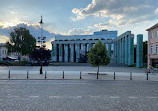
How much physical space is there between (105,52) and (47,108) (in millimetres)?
19627

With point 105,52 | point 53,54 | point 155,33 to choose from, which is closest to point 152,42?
point 155,33

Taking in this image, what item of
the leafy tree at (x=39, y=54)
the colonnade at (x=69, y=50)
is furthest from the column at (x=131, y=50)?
the colonnade at (x=69, y=50)

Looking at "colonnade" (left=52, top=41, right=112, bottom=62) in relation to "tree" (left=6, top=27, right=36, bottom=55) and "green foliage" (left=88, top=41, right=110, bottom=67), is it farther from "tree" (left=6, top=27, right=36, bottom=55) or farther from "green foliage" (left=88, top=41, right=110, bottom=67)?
"green foliage" (left=88, top=41, right=110, bottom=67)

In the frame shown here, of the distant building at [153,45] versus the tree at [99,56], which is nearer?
the tree at [99,56]

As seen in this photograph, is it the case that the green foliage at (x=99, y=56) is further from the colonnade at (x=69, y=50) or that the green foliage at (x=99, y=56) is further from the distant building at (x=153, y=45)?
the colonnade at (x=69, y=50)

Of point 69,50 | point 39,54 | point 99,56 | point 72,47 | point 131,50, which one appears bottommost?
point 99,56

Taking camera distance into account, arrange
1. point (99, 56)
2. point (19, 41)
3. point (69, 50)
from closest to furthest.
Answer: point (99, 56), point (19, 41), point (69, 50)

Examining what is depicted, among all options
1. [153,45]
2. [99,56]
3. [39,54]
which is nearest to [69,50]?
[39,54]

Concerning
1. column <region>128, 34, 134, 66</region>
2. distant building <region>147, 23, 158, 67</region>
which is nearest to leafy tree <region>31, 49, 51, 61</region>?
column <region>128, 34, 134, 66</region>

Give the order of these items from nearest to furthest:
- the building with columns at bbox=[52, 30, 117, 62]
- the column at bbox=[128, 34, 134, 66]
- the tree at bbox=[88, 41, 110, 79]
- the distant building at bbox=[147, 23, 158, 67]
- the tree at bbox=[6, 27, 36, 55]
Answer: the tree at bbox=[88, 41, 110, 79]
the distant building at bbox=[147, 23, 158, 67]
the column at bbox=[128, 34, 134, 66]
the tree at bbox=[6, 27, 36, 55]
the building with columns at bbox=[52, 30, 117, 62]

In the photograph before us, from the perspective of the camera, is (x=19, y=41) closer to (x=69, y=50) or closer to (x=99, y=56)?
(x=69, y=50)

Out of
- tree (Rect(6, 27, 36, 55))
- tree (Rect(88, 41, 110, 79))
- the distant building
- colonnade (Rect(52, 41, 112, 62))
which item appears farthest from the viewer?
colonnade (Rect(52, 41, 112, 62))

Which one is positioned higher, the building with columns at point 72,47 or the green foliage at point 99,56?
the building with columns at point 72,47

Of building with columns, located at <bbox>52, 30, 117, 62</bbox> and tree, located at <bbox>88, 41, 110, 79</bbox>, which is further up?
building with columns, located at <bbox>52, 30, 117, 62</bbox>
